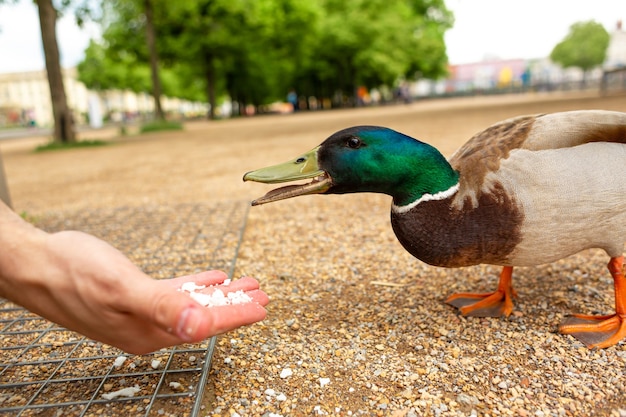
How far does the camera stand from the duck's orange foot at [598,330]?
6.06 ft

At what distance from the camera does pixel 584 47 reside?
194 feet

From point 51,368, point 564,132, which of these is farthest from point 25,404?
point 564,132

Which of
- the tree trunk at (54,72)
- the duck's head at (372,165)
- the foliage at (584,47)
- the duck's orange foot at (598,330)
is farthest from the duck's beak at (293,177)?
the foliage at (584,47)

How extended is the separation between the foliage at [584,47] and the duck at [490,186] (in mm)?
66605

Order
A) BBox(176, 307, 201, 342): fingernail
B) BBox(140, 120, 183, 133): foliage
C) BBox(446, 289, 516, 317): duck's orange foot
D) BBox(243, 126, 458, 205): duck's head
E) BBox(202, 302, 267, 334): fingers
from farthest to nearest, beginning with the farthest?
BBox(140, 120, 183, 133): foliage, BBox(446, 289, 516, 317): duck's orange foot, BBox(243, 126, 458, 205): duck's head, BBox(202, 302, 267, 334): fingers, BBox(176, 307, 201, 342): fingernail

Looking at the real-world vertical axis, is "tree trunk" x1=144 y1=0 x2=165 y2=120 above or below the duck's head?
above

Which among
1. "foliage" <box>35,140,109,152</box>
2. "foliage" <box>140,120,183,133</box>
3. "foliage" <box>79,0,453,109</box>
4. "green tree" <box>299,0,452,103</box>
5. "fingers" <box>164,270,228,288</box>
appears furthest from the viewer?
"green tree" <box>299,0,452,103</box>

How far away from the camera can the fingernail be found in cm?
121

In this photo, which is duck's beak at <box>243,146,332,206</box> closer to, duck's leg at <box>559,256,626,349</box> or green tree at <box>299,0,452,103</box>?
duck's leg at <box>559,256,626,349</box>

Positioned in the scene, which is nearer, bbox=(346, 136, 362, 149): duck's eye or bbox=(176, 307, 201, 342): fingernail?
bbox=(176, 307, 201, 342): fingernail

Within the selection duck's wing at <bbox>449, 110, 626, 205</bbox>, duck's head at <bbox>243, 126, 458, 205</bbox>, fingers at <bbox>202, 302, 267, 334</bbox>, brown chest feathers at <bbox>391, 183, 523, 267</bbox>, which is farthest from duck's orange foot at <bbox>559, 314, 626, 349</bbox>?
fingers at <bbox>202, 302, 267, 334</bbox>

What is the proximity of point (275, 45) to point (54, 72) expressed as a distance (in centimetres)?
1774

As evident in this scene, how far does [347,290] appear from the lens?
2.53 m

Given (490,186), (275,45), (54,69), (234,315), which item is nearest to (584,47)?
(275,45)
